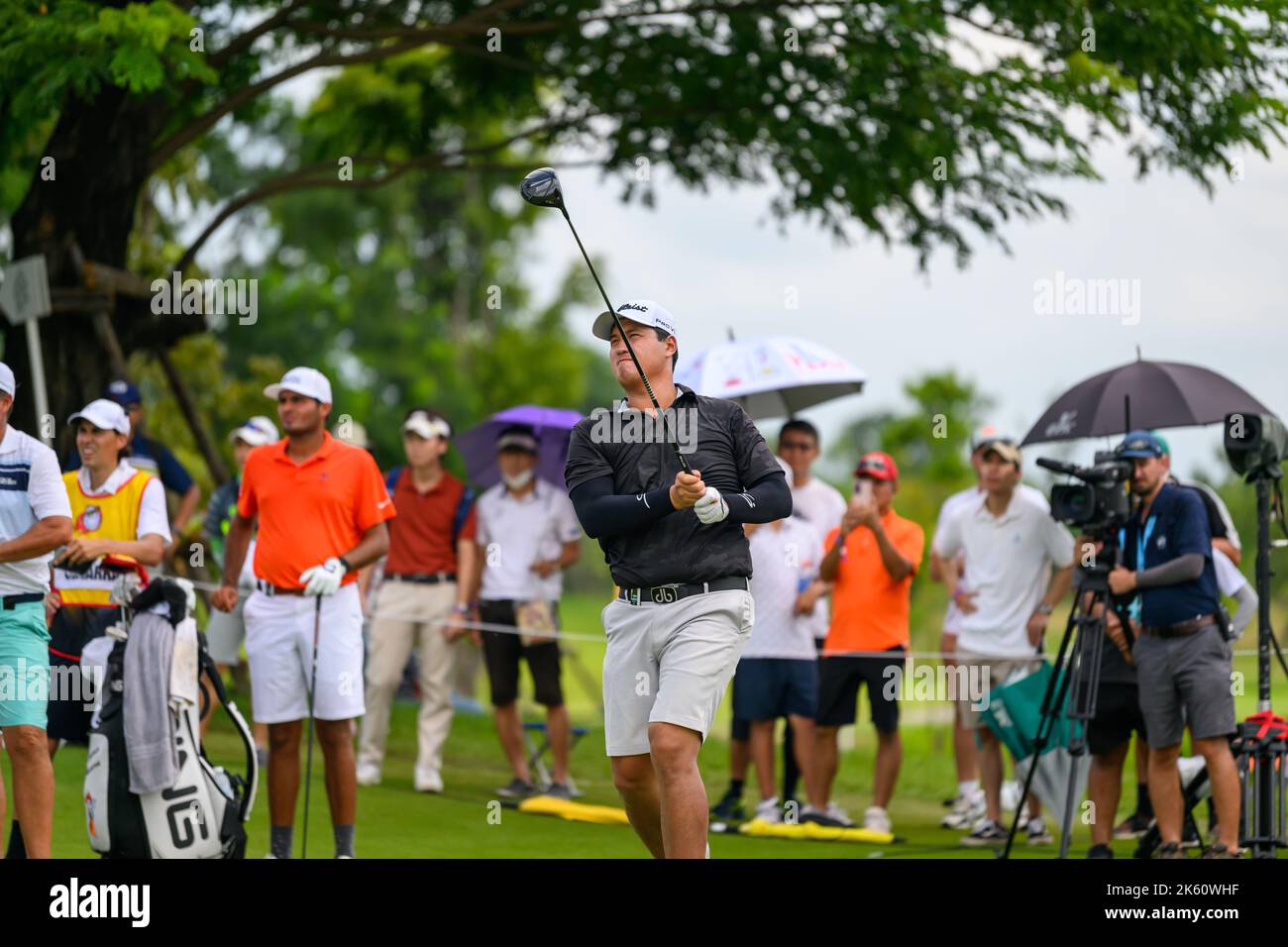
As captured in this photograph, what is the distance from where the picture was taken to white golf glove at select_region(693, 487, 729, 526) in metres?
6.45

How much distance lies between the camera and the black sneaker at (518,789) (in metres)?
11.9

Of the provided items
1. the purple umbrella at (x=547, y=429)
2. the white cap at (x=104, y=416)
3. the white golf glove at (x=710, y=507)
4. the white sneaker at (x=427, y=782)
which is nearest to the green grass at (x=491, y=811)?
the white sneaker at (x=427, y=782)

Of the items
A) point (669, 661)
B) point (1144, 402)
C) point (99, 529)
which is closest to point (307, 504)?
point (99, 529)

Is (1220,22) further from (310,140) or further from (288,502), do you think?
(310,140)

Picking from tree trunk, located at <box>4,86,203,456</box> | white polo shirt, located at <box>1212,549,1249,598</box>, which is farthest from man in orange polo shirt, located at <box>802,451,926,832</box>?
tree trunk, located at <box>4,86,203,456</box>

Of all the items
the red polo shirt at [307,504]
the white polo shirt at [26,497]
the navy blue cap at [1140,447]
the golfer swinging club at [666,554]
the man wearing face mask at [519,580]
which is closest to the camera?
the golfer swinging club at [666,554]

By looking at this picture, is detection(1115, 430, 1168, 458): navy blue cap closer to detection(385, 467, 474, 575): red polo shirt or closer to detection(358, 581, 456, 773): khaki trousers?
detection(385, 467, 474, 575): red polo shirt

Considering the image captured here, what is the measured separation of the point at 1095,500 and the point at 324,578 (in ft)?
11.7

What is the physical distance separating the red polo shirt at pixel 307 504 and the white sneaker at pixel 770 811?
11.3 feet

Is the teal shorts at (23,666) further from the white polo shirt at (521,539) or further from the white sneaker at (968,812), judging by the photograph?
the white sneaker at (968,812)

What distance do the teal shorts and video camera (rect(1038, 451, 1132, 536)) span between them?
4495 mm

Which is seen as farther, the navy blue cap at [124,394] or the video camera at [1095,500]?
the navy blue cap at [124,394]

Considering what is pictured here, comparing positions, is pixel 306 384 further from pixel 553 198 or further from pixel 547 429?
pixel 547 429
